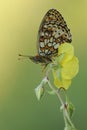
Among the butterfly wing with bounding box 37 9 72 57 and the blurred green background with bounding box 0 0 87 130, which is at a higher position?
the butterfly wing with bounding box 37 9 72 57

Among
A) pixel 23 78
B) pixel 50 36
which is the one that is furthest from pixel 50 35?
pixel 23 78

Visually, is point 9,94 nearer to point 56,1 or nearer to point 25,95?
point 25,95

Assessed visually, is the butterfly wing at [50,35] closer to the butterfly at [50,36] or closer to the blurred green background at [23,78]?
the butterfly at [50,36]

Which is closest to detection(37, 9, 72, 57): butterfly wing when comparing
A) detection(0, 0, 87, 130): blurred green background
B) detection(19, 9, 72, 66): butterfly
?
detection(19, 9, 72, 66): butterfly

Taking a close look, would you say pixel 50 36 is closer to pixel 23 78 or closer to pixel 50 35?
pixel 50 35

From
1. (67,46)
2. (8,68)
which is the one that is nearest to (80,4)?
(8,68)

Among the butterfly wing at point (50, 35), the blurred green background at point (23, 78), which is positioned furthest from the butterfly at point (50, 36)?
the blurred green background at point (23, 78)

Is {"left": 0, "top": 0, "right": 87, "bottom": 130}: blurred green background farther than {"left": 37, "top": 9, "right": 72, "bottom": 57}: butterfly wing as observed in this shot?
Yes

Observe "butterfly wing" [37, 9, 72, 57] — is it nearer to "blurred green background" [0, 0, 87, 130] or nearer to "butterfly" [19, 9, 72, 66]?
"butterfly" [19, 9, 72, 66]
